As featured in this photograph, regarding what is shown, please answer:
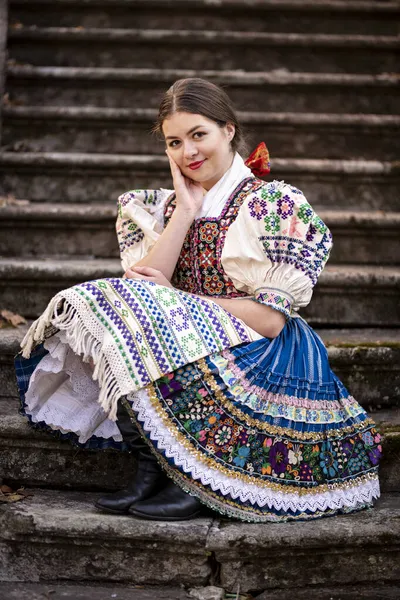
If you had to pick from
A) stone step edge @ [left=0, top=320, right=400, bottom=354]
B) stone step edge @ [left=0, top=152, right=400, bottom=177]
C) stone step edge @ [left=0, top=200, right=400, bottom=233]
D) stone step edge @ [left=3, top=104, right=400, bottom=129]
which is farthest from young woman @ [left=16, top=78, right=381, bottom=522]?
stone step edge @ [left=3, top=104, right=400, bottom=129]

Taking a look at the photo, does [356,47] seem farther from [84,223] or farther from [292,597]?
[292,597]

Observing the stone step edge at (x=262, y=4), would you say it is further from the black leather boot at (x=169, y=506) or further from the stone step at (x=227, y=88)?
the black leather boot at (x=169, y=506)

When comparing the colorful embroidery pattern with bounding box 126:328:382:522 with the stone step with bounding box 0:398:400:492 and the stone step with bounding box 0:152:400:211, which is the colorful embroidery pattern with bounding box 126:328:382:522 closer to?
the stone step with bounding box 0:398:400:492

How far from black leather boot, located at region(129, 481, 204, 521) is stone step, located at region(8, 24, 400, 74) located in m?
3.16

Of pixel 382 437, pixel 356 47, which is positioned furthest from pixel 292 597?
pixel 356 47

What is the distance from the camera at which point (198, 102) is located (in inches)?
111

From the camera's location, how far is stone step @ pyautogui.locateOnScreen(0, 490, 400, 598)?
8.04ft

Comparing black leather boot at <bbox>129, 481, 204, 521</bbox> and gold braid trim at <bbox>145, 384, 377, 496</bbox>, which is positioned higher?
gold braid trim at <bbox>145, 384, 377, 496</bbox>

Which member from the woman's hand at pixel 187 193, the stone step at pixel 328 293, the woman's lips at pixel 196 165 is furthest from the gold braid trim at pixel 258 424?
the stone step at pixel 328 293

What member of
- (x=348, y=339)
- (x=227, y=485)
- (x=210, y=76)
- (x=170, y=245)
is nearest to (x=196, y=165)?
(x=170, y=245)

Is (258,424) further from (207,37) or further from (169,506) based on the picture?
(207,37)

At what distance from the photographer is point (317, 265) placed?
106 inches

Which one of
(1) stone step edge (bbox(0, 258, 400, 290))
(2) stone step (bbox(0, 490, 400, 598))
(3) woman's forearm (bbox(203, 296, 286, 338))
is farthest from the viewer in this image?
(1) stone step edge (bbox(0, 258, 400, 290))

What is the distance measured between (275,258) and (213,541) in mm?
902
